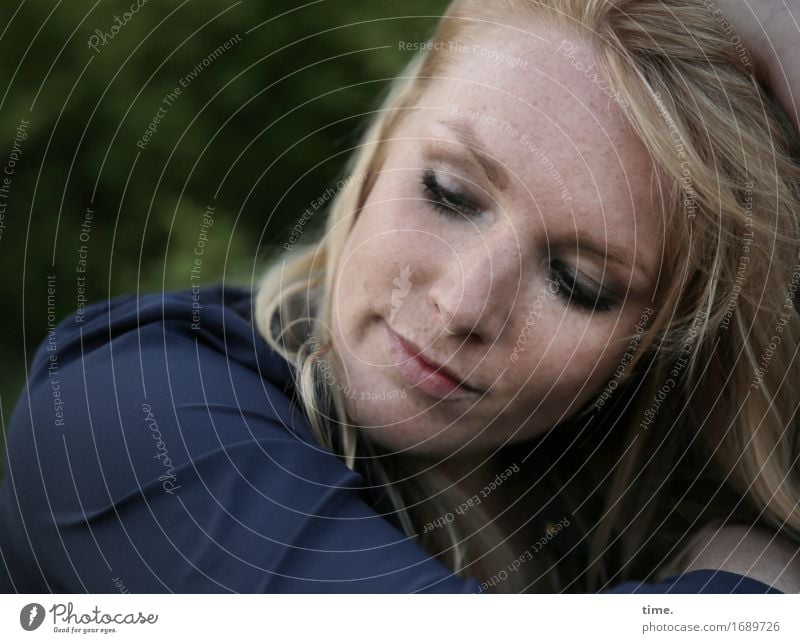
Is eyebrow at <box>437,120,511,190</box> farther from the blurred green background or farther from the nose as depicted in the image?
the blurred green background

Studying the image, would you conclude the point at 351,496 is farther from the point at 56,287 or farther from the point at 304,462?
the point at 56,287

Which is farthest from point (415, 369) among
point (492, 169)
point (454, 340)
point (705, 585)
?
point (705, 585)

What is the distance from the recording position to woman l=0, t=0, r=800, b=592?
65cm

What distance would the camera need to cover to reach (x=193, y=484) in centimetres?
65

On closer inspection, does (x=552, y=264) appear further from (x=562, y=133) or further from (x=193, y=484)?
(x=193, y=484)

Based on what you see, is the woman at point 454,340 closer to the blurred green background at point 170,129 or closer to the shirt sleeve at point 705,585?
the shirt sleeve at point 705,585

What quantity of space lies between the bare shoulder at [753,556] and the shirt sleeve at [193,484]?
24cm

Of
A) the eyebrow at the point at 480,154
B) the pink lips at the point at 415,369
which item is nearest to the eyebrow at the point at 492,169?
the eyebrow at the point at 480,154

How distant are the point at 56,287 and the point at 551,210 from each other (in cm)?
52

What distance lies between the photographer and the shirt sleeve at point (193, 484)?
0.64m

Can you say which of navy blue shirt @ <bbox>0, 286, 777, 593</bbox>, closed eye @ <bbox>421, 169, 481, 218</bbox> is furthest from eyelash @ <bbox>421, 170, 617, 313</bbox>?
navy blue shirt @ <bbox>0, 286, 777, 593</bbox>

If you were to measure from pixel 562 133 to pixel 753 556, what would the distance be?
371mm

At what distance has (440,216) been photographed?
680mm
